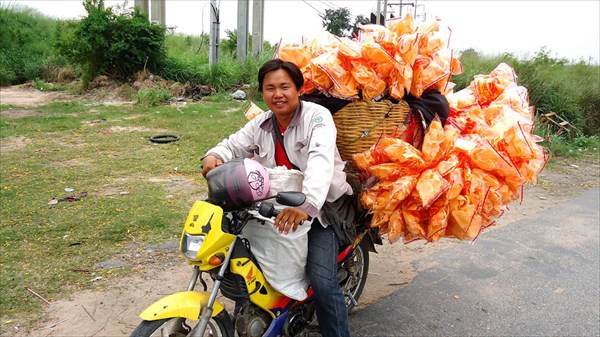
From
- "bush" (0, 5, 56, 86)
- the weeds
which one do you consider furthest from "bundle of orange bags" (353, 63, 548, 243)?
"bush" (0, 5, 56, 86)

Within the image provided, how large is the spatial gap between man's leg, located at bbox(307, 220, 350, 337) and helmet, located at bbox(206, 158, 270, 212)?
0.49m

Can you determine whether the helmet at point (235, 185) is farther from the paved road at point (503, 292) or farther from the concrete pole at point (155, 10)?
the concrete pole at point (155, 10)

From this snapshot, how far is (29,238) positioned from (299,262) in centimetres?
284

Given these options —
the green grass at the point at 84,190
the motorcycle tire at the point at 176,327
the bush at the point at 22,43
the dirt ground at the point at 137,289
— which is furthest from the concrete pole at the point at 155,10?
the motorcycle tire at the point at 176,327

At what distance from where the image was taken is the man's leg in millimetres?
2436

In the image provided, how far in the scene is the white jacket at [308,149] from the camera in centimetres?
222

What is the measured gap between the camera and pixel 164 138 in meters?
8.01

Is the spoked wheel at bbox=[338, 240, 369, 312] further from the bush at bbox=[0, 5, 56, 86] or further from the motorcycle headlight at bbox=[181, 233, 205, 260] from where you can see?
the bush at bbox=[0, 5, 56, 86]

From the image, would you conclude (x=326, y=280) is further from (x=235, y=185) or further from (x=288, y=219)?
(x=235, y=185)

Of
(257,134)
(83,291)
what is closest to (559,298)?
(257,134)

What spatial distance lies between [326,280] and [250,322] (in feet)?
1.49

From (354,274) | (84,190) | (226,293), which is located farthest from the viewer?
(84,190)

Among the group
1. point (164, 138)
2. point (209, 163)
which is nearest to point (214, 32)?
point (164, 138)

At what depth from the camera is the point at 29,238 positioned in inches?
158
